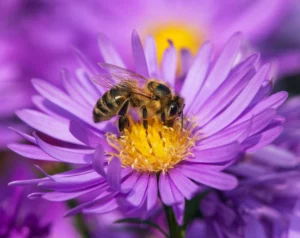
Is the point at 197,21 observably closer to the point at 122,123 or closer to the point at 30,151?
the point at 122,123

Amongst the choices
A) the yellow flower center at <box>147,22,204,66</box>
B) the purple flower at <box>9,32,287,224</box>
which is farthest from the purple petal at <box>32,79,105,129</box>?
the yellow flower center at <box>147,22,204,66</box>

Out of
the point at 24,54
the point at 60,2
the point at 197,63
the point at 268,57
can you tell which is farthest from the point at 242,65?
the point at 60,2

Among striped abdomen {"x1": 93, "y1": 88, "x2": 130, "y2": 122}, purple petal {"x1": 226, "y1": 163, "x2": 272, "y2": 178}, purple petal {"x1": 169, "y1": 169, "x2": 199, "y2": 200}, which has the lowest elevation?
purple petal {"x1": 226, "y1": 163, "x2": 272, "y2": 178}

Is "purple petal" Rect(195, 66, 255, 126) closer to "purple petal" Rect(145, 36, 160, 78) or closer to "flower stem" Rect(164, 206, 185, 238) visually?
"purple petal" Rect(145, 36, 160, 78)

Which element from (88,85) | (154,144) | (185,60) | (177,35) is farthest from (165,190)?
(177,35)

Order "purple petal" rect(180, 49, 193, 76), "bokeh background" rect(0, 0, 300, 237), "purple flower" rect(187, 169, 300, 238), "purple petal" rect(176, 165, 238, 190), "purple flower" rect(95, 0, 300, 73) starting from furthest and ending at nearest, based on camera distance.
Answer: "purple flower" rect(95, 0, 300, 73) → "bokeh background" rect(0, 0, 300, 237) → "purple petal" rect(180, 49, 193, 76) → "purple flower" rect(187, 169, 300, 238) → "purple petal" rect(176, 165, 238, 190)

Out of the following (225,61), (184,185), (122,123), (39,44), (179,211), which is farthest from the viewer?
(39,44)
